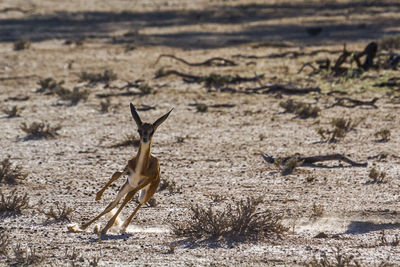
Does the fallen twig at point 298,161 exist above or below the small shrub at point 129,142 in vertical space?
above

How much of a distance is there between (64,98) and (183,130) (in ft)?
12.7

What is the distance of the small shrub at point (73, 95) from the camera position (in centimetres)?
1495

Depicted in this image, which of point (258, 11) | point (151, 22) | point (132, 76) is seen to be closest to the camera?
point (132, 76)

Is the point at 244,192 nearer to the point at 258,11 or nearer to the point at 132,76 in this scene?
the point at 132,76

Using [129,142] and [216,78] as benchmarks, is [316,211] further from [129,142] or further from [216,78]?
[216,78]

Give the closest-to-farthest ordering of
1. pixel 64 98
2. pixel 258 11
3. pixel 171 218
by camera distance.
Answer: pixel 171 218 → pixel 64 98 → pixel 258 11

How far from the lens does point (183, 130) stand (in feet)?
40.5

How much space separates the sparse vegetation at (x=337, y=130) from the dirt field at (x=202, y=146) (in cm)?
13

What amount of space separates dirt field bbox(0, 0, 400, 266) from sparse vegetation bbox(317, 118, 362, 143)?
0.41 feet

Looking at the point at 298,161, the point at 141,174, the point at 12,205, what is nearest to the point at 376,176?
the point at 298,161

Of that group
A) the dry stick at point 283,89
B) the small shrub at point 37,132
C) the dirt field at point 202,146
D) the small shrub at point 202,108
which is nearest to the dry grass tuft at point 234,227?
the dirt field at point 202,146

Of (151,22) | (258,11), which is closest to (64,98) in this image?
(151,22)

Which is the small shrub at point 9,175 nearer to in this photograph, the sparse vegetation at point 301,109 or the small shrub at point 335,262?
the small shrub at point 335,262

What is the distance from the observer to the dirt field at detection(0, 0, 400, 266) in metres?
6.33
